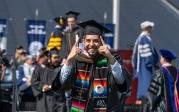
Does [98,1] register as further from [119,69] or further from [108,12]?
[119,69]

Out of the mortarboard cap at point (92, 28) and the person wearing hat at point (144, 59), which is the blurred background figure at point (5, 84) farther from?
the mortarboard cap at point (92, 28)

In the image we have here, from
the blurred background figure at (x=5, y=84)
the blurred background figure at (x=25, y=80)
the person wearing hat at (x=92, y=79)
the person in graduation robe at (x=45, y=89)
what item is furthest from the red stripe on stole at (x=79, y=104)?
the blurred background figure at (x=25, y=80)

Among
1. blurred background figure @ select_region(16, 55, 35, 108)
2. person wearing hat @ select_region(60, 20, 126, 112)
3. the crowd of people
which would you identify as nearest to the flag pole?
the crowd of people

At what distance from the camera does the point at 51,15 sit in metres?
23.0

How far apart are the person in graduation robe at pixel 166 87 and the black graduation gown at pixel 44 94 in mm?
1809

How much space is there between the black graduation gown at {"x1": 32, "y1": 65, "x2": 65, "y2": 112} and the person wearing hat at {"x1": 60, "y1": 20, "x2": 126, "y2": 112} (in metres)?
6.44

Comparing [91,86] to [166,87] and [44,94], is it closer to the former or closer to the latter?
[166,87]

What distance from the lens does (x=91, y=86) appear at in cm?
876

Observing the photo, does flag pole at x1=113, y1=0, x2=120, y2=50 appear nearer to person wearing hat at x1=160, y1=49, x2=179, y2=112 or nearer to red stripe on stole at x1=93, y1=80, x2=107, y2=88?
person wearing hat at x1=160, y1=49, x2=179, y2=112

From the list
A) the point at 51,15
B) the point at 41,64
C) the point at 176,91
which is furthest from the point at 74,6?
the point at 176,91

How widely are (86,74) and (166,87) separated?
240 inches

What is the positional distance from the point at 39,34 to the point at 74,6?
2604 mm

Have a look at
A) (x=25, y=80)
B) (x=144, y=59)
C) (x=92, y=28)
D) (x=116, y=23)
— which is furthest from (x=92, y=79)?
(x=116, y=23)

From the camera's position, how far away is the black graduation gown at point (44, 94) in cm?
1548
